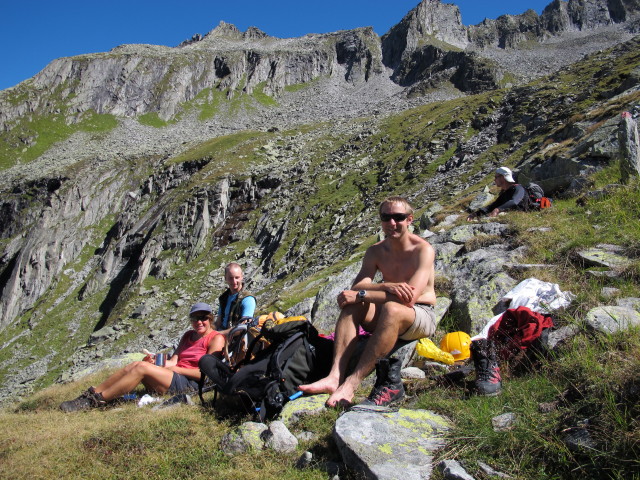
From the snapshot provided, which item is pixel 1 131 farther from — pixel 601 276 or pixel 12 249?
pixel 601 276

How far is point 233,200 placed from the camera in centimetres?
5822

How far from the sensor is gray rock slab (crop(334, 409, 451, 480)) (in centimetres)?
334

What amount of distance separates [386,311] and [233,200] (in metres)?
55.0

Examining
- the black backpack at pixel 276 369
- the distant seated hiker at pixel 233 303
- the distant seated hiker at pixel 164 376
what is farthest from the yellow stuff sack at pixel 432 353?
the distant seated hiker at pixel 164 376

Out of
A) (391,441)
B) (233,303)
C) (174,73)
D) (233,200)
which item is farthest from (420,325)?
(174,73)

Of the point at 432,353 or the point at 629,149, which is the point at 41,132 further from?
the point at 432,353

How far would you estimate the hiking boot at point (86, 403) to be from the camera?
721 cm

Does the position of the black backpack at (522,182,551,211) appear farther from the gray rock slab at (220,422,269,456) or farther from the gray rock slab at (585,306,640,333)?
the gray rock slab at (220,422,269,456)

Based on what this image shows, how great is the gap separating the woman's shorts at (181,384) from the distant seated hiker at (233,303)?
1225 millimetres

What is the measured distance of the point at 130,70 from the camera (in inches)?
5310

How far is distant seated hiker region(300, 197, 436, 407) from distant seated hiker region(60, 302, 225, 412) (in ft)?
9.76

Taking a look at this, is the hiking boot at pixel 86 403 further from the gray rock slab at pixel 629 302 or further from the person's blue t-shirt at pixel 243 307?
the gray rock slab at pixel 629 302

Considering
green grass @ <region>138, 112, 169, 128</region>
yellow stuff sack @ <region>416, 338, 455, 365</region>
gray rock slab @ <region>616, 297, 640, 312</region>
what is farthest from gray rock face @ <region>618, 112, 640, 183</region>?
green grass @ <region>138, 112, 169, 128</region>

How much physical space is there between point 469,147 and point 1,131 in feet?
412
